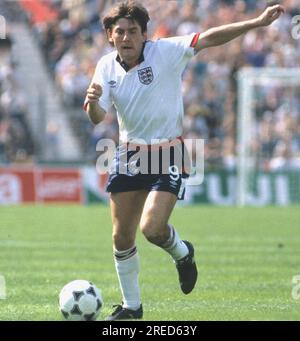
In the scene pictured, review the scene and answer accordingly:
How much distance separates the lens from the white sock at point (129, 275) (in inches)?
318

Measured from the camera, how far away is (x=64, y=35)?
2647cm

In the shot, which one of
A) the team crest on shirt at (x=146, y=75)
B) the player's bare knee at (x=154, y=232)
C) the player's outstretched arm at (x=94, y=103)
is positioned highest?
the team crest on shirt at (x=146, y=75)

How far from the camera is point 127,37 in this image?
26.2 ft

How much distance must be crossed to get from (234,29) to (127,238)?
1.86 m

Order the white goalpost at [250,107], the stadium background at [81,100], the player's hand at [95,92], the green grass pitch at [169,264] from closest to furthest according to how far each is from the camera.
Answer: the player's hand at [95,92]
the green grass pitch at [169,264]
the white goalpost at [250,107]
the stadium background at [81,100]

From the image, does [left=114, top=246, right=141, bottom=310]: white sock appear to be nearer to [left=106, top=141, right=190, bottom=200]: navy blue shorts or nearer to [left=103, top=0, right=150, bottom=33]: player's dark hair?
[left=106, top=141, right=190, bottom=200]: navy blue shorts

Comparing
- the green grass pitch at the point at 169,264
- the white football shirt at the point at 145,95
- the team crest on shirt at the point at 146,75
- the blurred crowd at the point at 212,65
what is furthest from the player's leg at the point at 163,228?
the blurred crowd at the point at 212,65

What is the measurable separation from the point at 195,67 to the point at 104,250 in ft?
40.8

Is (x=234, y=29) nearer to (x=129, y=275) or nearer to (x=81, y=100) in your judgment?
(x=129, y=275)

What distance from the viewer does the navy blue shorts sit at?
8.08m

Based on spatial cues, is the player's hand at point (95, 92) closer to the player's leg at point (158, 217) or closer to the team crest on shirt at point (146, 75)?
the team crest on shirt at point (146, 75)

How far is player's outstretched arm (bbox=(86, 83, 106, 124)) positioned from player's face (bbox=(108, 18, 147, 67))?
19.1 inches

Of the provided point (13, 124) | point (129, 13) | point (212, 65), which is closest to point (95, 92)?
point (129, 13)
